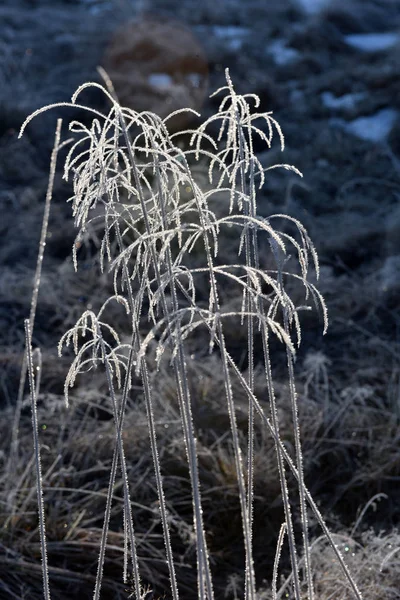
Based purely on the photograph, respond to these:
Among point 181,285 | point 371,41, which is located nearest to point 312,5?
point 371,41

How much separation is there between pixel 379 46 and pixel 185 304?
229 inches

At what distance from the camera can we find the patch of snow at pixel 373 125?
5.43 metres

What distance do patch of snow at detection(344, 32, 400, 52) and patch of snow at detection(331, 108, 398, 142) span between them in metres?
2.09

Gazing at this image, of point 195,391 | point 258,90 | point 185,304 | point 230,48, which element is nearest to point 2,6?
point 230,48

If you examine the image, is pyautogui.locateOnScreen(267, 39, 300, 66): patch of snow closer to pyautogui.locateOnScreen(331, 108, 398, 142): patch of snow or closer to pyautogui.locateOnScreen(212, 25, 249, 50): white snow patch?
pyautogui.locateOnScreen(212, 25, 249, 50): white snow patch

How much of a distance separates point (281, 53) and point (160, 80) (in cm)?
178

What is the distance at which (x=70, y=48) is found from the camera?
769cm

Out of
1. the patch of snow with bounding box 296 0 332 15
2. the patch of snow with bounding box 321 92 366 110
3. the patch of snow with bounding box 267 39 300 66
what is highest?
the patch of snow with bounding box 296 0 332 15

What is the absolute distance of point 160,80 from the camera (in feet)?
21.5

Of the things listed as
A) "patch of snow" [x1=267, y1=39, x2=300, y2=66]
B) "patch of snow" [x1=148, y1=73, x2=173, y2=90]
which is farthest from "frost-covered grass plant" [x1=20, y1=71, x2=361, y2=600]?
"patch of snow" [x1=267, y1=39, x2=300, y2=66]

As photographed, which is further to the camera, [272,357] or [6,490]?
[272,357]

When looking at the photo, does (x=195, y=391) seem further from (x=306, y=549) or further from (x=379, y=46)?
(x=379, y=46)

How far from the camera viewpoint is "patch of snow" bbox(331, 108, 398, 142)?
214 inches

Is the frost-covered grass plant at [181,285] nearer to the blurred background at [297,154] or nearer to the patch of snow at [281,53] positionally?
the blurred background at [297,154]
